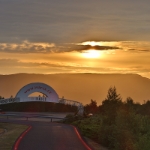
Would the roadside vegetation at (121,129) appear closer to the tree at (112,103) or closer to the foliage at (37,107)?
the tree at (112,103)

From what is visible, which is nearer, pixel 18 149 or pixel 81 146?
pixel 18 149

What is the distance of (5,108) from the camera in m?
83.9

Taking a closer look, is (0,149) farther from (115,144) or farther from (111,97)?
(111,97)

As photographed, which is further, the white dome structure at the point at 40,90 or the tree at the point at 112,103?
the white dome structure at the point at 40,90

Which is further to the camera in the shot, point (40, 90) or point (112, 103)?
point (40, 90)

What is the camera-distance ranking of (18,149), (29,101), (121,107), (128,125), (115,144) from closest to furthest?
(18,149)
(115,144)
(128,125)
(121,107)
(29,101)

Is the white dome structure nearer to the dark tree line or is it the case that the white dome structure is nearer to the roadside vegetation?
the roadside vegetation

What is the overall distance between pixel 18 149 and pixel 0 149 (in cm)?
113

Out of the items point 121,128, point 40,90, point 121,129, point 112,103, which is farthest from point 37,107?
point 121,129

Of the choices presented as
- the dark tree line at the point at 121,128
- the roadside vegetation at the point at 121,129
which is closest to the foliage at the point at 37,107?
the roadside vegetation at the point at 121,129

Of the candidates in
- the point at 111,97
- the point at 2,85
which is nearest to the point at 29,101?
the point at 111,97

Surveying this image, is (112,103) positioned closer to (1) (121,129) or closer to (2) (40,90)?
(1) (121,129)

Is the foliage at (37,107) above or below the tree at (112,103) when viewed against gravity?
above

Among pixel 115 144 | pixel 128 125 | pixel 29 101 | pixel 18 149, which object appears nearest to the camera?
pixel 18 149
